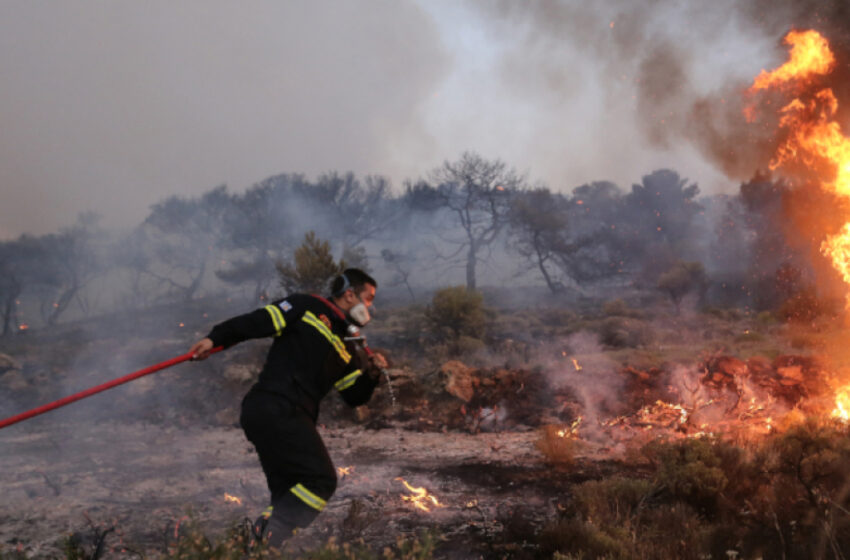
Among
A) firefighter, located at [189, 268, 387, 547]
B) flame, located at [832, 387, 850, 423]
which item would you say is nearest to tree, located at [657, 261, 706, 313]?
flame, located at [832, 387, 850, 423]

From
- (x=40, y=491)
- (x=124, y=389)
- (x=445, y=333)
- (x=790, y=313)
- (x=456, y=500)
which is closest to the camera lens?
(x=456, y=500)

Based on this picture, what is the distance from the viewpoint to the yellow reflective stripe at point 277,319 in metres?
3.70

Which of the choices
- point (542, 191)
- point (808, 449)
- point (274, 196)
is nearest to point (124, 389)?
point (808, 449)

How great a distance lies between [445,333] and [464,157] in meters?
18.1

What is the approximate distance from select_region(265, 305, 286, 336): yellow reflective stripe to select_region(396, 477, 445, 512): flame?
2164mm

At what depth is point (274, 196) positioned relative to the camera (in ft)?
107

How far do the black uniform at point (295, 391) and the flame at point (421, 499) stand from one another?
4.43 ft

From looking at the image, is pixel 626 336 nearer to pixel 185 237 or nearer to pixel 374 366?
pixel 374 366

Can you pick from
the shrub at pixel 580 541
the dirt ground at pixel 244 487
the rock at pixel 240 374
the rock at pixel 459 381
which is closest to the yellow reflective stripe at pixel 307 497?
the dirt ground at pixel 244 487

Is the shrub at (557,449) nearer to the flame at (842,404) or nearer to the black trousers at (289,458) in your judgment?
the flame at (842,404)

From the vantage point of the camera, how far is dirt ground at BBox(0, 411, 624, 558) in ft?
14.2

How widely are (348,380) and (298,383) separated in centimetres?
51

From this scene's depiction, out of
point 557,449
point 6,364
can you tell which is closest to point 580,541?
point 557,449

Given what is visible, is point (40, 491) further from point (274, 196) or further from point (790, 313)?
point (274, 196)
